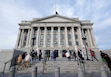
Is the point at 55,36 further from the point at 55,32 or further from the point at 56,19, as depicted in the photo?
the point at 56,19

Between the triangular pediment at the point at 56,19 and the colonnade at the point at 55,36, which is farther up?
the triangular pediment at the point at 56,19

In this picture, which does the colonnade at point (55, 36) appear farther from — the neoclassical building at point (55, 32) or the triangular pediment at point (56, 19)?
the triangular pediment at point (56, 19)

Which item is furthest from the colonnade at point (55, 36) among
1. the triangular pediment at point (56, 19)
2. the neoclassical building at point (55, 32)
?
the triangular pediment at point (56, 19)

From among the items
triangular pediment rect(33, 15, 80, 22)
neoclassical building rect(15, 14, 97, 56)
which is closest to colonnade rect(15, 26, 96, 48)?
neoclassical building rect(15, 14, 97, 56)

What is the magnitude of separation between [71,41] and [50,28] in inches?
462

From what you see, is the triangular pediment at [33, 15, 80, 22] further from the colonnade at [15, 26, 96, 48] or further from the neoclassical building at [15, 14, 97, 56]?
the colonnade at [15, 26, 96, 48]

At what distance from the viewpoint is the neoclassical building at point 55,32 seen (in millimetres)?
40688

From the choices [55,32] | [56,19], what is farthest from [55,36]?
[56,19]

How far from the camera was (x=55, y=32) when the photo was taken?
43938 millimetres

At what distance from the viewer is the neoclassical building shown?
4069 centimetres

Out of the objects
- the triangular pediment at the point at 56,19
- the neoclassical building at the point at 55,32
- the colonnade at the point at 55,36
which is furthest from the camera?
the triangular pediment at the point at 56,19

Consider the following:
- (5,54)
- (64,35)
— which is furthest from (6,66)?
(64,35)

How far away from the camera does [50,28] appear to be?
44281 mm

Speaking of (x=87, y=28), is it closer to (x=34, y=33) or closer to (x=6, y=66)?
(x=34, y=33)
